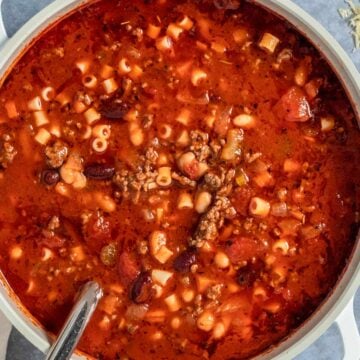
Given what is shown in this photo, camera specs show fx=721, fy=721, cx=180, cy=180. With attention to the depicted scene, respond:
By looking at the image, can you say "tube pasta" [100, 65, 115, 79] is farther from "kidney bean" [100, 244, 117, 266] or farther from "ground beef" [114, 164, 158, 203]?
"kidney bean" [100, 244, 117, 266]

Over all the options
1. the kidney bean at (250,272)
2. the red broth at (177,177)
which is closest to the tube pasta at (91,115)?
the red broth at (177,177)

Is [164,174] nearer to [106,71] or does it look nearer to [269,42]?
[106,71]

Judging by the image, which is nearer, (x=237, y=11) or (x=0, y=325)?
(x=237, y=11)

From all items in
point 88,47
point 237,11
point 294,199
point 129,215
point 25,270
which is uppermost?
point 237,11

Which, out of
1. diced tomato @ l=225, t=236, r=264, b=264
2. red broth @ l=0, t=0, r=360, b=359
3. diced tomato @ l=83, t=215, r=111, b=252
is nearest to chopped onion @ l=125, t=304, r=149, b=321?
red broth @ l=0, t=0, r=360, b=359

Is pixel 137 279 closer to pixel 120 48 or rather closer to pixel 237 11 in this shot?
pixel 120 48

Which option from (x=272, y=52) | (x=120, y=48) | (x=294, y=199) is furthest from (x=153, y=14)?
(x=294, y=199)
